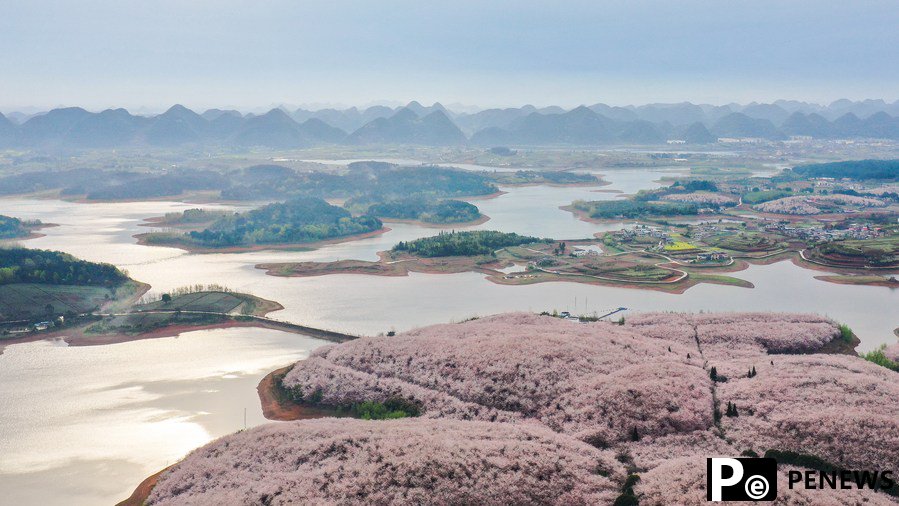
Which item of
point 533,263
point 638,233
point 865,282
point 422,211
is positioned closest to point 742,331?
point 865,282

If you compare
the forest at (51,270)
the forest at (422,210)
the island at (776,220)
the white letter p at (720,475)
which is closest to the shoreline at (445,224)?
the forest at (422,210)

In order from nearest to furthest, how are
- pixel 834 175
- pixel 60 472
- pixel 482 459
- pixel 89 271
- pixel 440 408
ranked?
pixel 482 459, pixel 60 472, pixel 440 408, pixel 89 271, pixel 834 175

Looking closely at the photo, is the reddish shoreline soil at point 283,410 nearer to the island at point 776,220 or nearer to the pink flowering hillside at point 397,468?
the pink flowering hillside at point 397,468

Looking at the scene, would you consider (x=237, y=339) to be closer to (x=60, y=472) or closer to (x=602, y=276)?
(x=60, y=472)

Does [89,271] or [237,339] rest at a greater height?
[89,271]

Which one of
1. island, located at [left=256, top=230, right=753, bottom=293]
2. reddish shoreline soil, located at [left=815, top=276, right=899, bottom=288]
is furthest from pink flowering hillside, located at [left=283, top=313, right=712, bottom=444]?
reddish shoreline soil, located at [left=815, top=276, right=899, bottom=288]

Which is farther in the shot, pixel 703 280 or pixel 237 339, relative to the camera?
pixel 703 280

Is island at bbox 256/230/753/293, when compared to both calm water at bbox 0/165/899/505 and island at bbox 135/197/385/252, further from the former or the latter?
island at bbox 135/197/385/252

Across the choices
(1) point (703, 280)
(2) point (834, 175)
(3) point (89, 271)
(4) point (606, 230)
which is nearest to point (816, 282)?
(1) point (703, 280)
